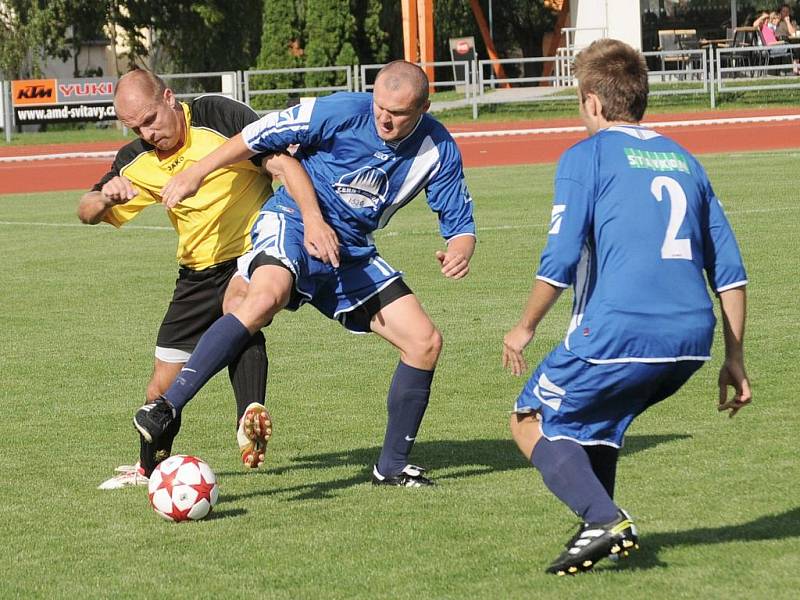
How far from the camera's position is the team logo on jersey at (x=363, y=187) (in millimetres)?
6129

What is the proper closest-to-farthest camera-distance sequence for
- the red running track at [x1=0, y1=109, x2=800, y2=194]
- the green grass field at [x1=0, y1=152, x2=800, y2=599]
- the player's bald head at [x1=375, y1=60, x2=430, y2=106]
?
the green grass field at [x1=0, y1=152, x2=800, y2=599] → the player's bald head at [x1=375, y1=60, x2=430, y2=106] → the red running track at [x1=0, y1=109, x2=800, y2=194]

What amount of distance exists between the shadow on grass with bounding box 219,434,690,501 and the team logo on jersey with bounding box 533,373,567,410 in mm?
1816

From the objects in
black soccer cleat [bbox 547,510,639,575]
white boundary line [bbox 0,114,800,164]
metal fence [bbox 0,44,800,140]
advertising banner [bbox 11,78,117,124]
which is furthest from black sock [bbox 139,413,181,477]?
advertising banner [bbox 11,78,117,124]

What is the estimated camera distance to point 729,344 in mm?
4594

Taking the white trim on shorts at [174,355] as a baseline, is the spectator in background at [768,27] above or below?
above

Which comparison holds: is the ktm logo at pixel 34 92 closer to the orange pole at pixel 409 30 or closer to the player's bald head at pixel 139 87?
the orange pole at pixel 409 30

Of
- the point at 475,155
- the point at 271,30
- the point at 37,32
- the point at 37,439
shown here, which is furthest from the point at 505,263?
the point at 37,32

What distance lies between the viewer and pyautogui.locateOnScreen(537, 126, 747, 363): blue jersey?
170 inches

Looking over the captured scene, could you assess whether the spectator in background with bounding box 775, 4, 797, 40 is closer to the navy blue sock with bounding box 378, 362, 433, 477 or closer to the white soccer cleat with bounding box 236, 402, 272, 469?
the navy blue sock with bounding box 378, 362, 433, 477

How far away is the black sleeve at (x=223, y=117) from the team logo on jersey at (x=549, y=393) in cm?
255

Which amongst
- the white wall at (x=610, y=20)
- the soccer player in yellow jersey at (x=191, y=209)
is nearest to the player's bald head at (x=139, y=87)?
the soccer player in yellow jersey at (x=191, y=209)

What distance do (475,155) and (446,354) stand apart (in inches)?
699

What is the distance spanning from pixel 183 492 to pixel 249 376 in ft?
2.39

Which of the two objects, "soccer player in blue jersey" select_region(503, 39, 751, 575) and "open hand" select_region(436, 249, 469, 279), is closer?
"soccer player in blue jersey" select_region(503, 39, 751, 575)
